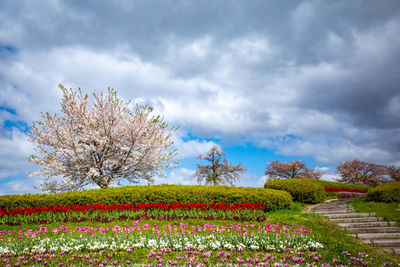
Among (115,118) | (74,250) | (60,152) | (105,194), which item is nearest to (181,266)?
(74,250)

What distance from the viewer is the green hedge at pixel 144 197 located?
10984 mm

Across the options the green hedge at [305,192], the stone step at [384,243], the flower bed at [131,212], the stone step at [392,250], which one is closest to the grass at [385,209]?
the stone step at [384,243]

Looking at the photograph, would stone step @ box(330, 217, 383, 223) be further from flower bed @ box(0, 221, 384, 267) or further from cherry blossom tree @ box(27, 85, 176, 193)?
cherry blossom tree @ box(27, 85, 176, 193)

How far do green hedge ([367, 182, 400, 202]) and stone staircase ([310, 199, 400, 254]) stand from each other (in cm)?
294

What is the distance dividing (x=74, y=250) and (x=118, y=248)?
1.09m

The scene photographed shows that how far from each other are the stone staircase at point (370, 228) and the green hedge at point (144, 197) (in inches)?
119

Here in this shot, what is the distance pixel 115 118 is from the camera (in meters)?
15.0

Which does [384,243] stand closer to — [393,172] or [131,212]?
[131,212]

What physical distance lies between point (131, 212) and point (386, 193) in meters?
13.1

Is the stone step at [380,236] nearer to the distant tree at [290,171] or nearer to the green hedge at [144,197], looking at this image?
the green hedge at [144,197]

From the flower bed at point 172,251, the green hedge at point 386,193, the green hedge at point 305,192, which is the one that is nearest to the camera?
the flower bed at point 172,251

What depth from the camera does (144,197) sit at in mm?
11109

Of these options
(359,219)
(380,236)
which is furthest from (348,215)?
(380,236)

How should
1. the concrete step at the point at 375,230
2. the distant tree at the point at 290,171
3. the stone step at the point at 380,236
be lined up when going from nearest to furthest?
1. the stone step at the point at 380,236
2. the concrete step at the point at 375,230
3. the distant tree at the point at 290,171
